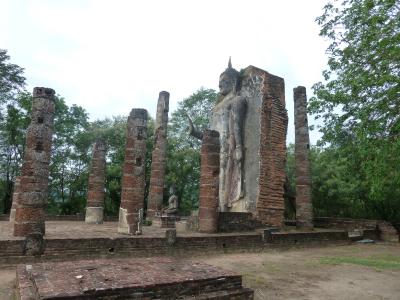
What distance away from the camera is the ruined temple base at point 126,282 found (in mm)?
4891

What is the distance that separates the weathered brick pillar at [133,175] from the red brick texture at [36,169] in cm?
256

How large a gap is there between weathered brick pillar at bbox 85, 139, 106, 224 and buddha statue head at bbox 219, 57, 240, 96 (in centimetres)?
685

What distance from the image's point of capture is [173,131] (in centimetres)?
3058

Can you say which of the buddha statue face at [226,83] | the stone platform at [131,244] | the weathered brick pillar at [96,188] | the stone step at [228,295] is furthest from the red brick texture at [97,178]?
the stone step at [228,295]

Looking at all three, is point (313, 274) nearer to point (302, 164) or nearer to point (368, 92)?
point (368, 92)

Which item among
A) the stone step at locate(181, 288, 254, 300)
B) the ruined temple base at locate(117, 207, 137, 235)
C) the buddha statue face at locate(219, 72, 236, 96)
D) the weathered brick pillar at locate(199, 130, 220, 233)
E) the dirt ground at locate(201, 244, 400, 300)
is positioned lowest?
the dirt ground at locate(201, 244, 400, 300)

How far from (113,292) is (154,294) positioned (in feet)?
2.09

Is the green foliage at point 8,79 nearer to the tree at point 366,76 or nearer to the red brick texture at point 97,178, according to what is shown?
the red brick texture at point 97,178

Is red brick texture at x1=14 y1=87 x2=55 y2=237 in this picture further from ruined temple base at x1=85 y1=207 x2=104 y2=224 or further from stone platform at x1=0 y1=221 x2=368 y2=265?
ruined temple base at x1=85 y1=207 x2=104 y2=224

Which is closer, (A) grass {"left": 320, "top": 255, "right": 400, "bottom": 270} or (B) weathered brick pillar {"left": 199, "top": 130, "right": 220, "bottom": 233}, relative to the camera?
(A) grass {"left": 320, "top": 255, "right": 400, "bottom": 270}

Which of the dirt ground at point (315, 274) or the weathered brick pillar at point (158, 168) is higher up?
the weathered brick pillar at point (158, 168)

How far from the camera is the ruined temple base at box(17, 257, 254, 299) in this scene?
16.0 feet

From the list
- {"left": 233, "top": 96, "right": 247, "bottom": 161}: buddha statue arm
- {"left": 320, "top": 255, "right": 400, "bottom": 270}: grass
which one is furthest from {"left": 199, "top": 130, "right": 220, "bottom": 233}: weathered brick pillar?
{"left": 320, "top": 255, "right": 400, "bottom": 270}: grass

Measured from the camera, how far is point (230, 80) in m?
17.9
